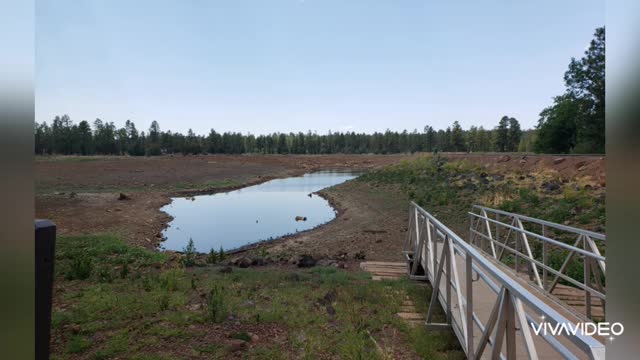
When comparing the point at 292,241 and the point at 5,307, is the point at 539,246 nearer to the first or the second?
the point at 292,241

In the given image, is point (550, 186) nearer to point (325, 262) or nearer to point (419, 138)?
point (325, 262)

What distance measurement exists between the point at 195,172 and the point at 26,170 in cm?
5308

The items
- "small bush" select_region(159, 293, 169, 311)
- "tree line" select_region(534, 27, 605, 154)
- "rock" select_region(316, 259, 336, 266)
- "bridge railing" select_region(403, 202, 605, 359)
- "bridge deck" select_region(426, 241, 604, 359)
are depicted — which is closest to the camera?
"bridge railing" select_region(403, 202, 605, 359)

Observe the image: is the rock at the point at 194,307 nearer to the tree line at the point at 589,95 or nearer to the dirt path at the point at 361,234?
the dirt path at the point at 361,234

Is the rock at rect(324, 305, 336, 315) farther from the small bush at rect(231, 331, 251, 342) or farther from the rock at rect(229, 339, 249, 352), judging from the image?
the rock at rect(229, 339, 249, 352)

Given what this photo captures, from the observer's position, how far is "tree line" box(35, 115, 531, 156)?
293ft

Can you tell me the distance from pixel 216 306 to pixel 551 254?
931 centimetres

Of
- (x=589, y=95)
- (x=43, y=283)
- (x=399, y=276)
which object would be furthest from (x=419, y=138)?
(x=43, y=283)

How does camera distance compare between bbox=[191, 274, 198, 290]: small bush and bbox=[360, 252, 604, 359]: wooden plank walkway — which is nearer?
bbox=[360, 252, 604, 359]: wooden plank walkway

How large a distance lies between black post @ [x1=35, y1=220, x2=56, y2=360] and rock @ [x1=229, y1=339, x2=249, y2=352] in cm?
321

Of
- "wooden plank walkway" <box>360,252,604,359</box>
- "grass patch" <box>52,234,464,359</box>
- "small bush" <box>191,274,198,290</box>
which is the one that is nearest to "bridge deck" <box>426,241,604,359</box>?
"wooden plank walkway" <box>360,252,604,359</box>

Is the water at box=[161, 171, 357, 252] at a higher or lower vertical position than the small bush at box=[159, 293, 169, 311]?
lower

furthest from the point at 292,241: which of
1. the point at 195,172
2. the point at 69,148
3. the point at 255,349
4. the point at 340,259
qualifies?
the point at 69,148

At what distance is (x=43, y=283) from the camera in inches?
81.3
